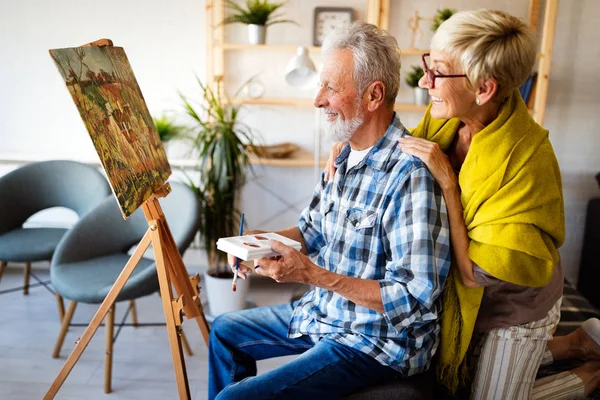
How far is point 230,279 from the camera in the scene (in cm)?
317

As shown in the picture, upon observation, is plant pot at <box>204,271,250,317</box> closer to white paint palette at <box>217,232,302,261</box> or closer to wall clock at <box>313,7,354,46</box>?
wall clock at <box>313,7,354,46</box>

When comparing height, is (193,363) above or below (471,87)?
below

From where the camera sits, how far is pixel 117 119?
70.5 inches

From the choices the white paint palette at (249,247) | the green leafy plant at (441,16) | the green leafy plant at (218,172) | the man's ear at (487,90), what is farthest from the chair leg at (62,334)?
the green leafy plant at (441,16)

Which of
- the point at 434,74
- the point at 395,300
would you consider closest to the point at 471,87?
the point at 434,74

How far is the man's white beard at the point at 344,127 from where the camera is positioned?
1.60m

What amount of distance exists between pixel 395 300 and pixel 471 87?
56 cm

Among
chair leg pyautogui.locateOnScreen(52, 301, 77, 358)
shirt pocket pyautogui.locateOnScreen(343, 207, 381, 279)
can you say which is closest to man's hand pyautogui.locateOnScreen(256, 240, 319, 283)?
shirt pocket pyautogui.locateOnScreen(343, 207, 381, 279)

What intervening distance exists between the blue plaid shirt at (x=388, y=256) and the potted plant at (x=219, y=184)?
147cm

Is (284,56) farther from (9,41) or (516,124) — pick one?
(516,124)

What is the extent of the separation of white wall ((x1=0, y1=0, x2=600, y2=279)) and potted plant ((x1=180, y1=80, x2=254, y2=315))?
44 centimetres

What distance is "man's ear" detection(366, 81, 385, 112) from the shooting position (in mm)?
1575

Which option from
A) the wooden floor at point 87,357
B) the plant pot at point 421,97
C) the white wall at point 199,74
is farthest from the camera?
the white wall at point 199,74

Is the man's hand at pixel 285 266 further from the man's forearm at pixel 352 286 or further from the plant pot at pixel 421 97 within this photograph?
the plant pot at pixel 421 97
